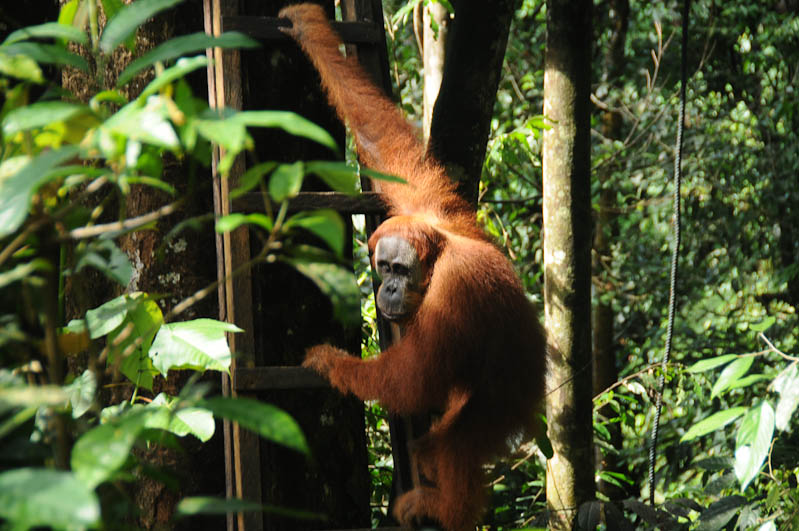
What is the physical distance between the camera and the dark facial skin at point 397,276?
273cm

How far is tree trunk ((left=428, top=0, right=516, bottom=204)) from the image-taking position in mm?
3039

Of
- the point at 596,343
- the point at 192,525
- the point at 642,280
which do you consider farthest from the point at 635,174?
the point at 192,525

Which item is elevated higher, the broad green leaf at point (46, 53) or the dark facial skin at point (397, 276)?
the broad green leaf at point (46, 53)

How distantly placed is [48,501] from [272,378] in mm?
1680

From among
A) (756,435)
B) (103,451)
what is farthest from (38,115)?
(756,435)

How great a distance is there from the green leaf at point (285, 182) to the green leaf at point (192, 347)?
0.99 meters

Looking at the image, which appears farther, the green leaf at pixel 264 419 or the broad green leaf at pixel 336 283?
the broad green leaf at pixel 336 283

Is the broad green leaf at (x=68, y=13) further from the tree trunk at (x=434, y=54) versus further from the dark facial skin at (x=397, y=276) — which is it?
the tree trunk at (x=434, y=54)

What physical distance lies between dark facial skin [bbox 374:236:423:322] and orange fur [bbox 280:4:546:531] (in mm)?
33

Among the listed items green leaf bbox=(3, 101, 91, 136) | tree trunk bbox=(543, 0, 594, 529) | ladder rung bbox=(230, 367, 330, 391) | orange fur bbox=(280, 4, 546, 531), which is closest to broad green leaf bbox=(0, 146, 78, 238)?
green leaf bbox=(3, 101, 91, 136)

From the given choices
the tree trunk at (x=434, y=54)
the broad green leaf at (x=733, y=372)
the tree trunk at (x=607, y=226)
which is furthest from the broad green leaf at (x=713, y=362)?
the tree trunk at (x=607, y=226)

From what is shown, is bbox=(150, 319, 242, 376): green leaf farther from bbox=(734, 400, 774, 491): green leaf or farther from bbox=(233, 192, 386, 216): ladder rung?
bbox=(734, 400, 774, 491): green leaf

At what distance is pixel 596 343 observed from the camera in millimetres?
7383

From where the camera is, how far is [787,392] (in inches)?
69.4
